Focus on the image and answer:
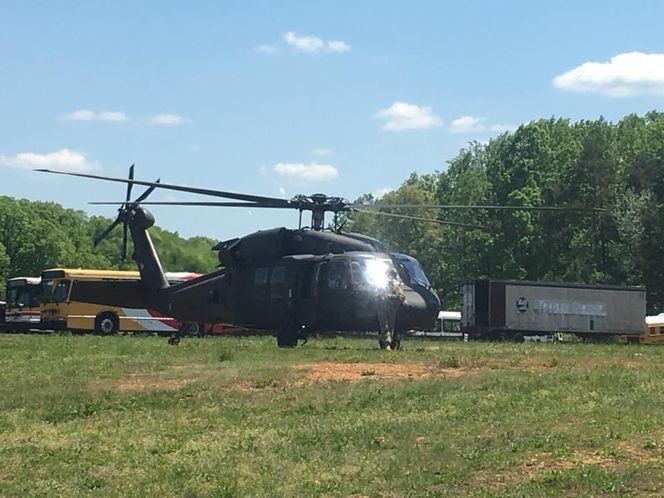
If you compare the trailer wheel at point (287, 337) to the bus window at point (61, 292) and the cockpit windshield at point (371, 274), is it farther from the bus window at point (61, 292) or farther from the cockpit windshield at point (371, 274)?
the bus window at point (61, 292)

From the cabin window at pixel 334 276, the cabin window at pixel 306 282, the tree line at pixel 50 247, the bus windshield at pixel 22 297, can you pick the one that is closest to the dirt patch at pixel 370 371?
the cabin window at pixel 334 276

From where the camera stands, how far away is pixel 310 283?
25.0m

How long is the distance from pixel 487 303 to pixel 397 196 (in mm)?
40011

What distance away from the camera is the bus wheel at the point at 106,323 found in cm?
4832

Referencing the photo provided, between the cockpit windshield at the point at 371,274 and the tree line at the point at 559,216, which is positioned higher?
the tree line at the point at 559,216

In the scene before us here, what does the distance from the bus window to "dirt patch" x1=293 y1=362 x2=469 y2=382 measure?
105ft

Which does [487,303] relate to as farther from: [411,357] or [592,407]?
[592,407]

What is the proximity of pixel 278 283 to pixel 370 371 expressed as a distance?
8.73 metres

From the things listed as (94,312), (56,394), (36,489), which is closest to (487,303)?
(94,312)

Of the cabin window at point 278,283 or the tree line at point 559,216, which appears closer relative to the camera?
the cabin window at point 278,283

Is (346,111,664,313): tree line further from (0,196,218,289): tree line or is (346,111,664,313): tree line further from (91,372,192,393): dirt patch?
(91,372,192,393): dirt patch

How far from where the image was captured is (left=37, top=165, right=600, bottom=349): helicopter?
24094mm

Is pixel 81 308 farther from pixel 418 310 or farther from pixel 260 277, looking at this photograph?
pixel 418 310

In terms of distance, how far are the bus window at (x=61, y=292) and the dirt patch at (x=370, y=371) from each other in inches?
1265
